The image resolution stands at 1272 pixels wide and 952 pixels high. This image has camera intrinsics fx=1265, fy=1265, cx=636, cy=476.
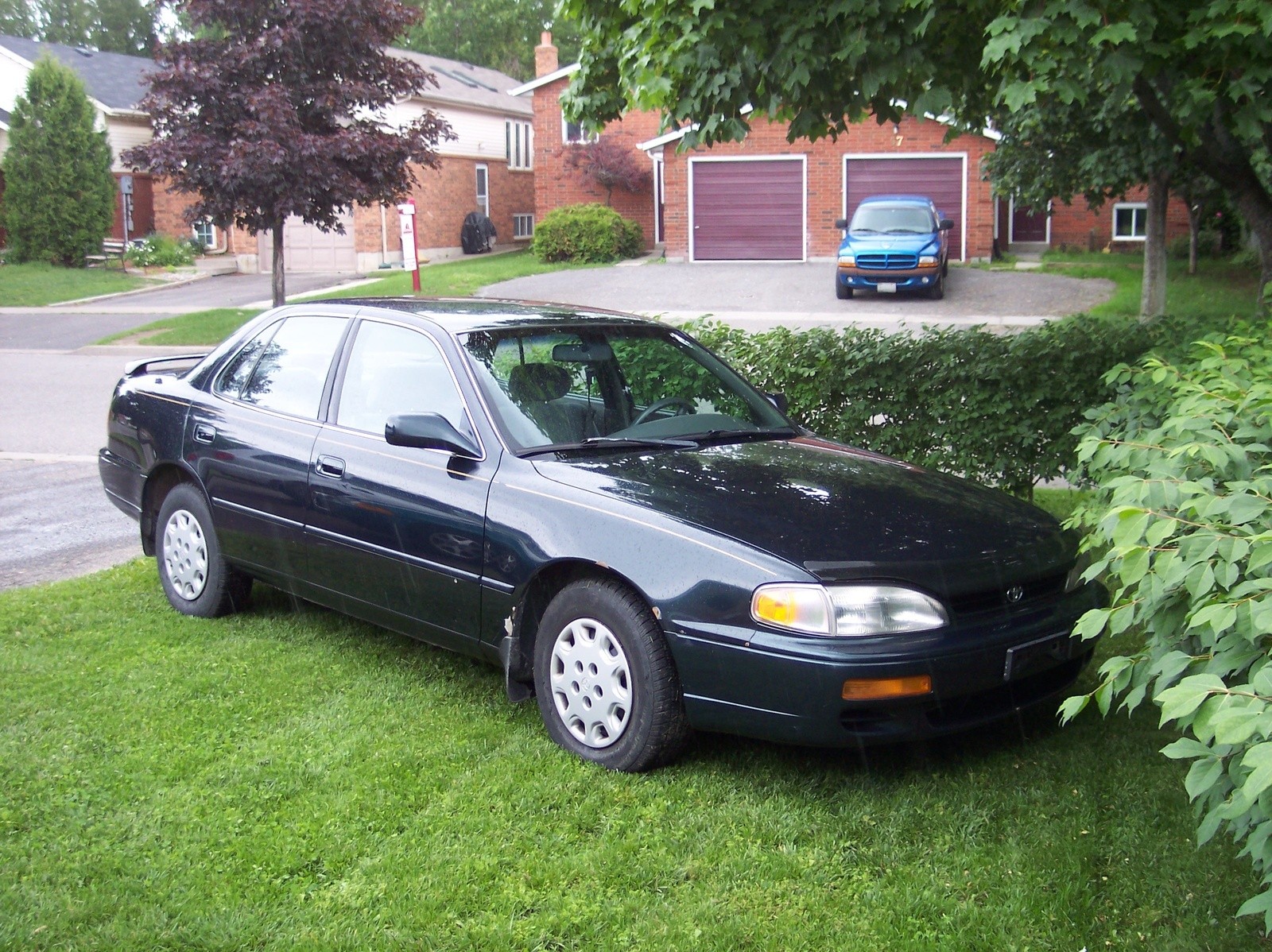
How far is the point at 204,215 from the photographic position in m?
19.4

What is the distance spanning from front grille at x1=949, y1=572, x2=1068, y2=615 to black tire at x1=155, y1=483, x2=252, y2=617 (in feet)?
11.3

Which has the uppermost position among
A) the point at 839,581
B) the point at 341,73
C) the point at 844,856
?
the point at 341,73

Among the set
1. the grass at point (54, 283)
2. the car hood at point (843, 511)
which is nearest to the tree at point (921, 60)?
the car hood at point (843, 511)

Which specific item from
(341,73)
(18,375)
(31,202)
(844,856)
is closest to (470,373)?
(844,856)

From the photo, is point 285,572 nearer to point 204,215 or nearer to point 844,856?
point 844,856

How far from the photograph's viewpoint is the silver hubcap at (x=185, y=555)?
6.00 metres


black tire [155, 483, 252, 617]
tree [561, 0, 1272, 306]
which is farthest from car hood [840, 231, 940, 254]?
black tire [155, 483, 252, 617]

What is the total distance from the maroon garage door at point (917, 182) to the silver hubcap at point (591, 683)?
1090 inches

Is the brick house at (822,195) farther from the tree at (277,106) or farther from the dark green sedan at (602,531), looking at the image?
the dark green sedan at (602,531)

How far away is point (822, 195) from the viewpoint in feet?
103

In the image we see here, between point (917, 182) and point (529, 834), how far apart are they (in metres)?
29.1

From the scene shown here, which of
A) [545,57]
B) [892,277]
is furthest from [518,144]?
[892,277]

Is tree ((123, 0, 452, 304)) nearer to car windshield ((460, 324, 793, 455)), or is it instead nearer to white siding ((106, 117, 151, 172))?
car windshield ((460, 324, 793, 455))

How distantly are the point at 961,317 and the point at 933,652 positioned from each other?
18.4 meters
